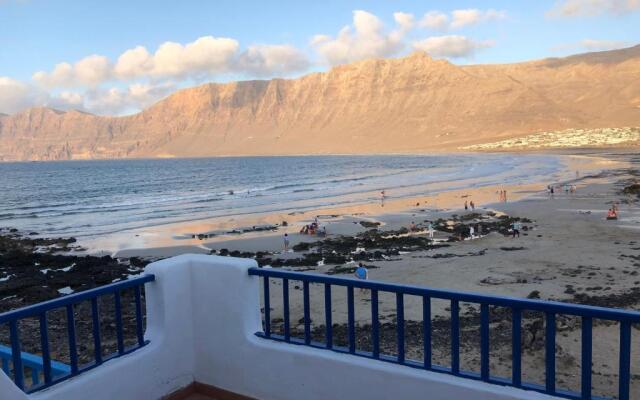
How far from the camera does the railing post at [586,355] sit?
3.22 metres

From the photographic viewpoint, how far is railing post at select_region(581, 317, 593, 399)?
322 cm

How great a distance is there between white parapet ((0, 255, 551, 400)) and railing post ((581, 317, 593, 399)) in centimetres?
107

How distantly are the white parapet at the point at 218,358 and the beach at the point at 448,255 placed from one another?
4.23 metres

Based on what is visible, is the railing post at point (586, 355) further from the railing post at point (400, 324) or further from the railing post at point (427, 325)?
the railing post at point (400, 324)

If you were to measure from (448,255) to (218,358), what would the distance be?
47.8 feet

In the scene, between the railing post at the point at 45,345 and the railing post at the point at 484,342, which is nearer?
the railing post at the point at 484,342

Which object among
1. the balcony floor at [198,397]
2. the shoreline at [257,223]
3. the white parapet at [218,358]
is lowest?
the shoreline at [257,223]

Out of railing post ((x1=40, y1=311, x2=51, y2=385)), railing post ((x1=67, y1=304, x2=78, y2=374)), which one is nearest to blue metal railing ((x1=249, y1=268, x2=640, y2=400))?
railing post ((x1=67, y1=304, x2=78, y2=374))

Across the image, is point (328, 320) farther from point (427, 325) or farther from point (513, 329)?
point (513, 329)

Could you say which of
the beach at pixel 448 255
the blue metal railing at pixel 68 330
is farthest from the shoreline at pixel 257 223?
the blue metal railing at pixel 68 330

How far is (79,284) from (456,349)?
15.3 m

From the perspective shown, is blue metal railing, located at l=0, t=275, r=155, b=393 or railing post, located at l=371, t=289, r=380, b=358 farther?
railing post, located at l=371, t=289, r=380, b=358

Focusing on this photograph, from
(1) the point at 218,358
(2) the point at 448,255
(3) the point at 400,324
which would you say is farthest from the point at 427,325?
(2) the point at 448,255

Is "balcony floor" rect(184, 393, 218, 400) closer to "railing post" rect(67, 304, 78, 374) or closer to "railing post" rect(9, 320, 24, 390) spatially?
"railing post" rect(67, 304, 78, 374)
